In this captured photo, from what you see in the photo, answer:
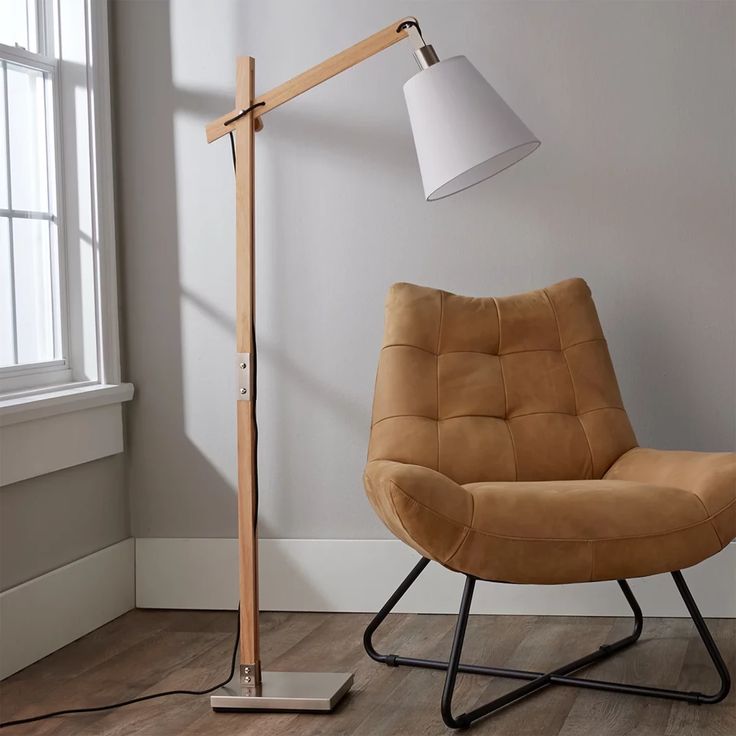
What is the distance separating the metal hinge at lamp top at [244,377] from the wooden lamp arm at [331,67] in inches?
19.3

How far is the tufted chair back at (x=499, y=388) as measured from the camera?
2.65 metres

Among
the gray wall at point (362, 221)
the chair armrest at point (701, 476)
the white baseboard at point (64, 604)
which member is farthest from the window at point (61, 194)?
the chair armrest at point (701, 476)

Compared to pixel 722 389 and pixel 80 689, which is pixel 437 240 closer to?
pixel 722 389

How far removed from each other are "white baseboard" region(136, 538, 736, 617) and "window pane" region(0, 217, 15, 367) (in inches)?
30.3

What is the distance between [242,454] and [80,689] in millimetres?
720

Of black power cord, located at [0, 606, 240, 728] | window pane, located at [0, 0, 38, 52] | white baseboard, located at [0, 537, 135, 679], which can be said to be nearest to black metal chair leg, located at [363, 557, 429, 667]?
black power cord, located at [0, 606, 240, 728]

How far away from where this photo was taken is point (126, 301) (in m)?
3.27

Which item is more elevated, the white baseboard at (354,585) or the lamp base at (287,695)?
the white baseboard at (354,585)

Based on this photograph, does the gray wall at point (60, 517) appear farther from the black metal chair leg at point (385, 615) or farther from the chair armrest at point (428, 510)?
the chair armrest at point (428, 510)

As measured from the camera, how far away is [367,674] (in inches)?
99.9

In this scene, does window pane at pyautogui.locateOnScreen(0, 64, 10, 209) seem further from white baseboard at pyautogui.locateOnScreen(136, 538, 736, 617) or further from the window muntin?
white baseboard at pyautogui.locateOnScreen(136, 538, 736, 617)

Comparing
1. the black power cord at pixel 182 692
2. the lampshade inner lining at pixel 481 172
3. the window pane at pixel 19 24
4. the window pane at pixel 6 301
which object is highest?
the window pane at pixel 19 24

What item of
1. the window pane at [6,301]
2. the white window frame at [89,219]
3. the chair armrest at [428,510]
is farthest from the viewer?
the white window frame at [89,219]

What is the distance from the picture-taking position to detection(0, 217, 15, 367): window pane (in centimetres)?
280
